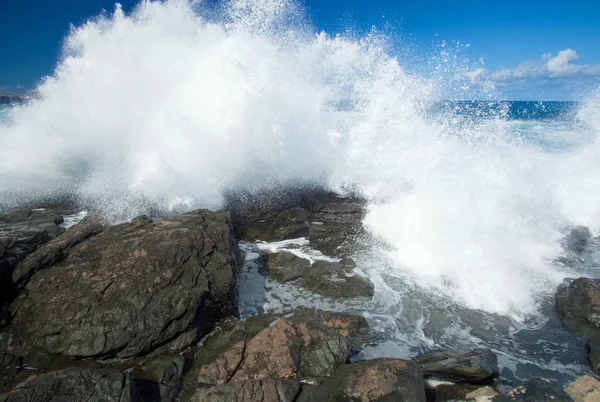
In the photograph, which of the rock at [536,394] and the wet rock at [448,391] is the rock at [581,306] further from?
the wet rock at [448,391]

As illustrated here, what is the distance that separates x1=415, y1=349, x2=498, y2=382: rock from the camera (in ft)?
13.1

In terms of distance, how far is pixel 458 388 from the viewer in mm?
3883

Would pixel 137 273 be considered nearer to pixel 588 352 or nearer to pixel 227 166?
pixel 227 166

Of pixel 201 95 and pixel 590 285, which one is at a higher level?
pixel 201 95

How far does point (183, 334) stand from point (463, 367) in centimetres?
335

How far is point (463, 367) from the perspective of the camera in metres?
4.03

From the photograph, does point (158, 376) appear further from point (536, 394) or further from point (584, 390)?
point (584, 390)

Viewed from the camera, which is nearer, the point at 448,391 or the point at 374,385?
the point at 374,385

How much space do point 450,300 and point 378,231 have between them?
8.32 ft

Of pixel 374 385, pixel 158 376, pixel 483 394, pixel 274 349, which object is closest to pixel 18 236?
pixel 158 376

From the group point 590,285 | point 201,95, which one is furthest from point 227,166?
point 590,285

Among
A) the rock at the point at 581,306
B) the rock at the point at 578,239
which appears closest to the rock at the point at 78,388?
the rock at the point at 581,306

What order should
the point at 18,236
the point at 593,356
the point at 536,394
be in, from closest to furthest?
the point at 536,394
the point at 593,356
the point at 18,236

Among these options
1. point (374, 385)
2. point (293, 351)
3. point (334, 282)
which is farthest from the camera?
point (334, 282)
